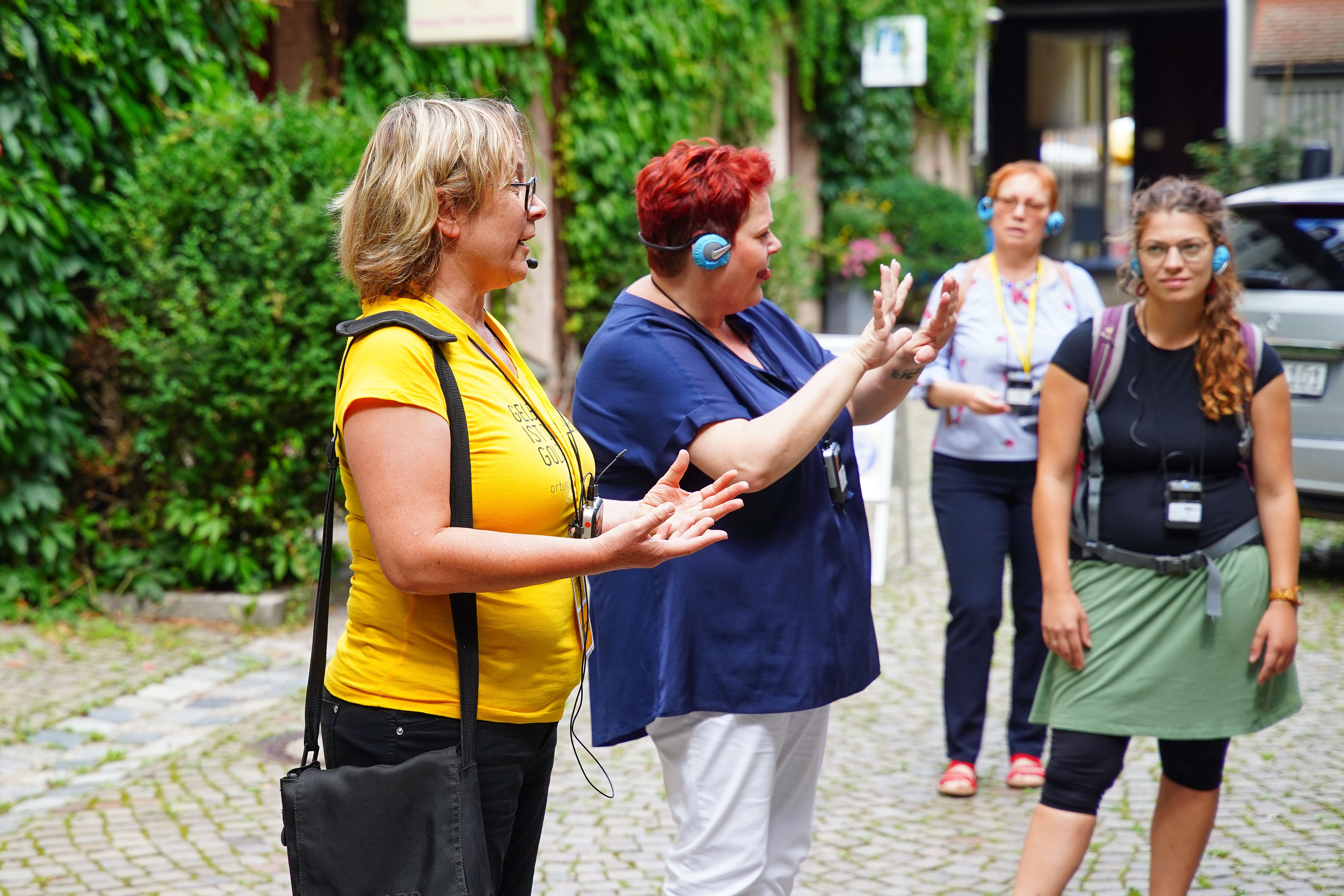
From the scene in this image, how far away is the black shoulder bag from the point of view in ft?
6.63

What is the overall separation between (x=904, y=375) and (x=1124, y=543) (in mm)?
678

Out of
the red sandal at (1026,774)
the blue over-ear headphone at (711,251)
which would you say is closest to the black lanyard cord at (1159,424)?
the blue over-ear headphone at (711,251)

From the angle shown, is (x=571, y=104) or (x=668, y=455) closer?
(x=668, y=455)

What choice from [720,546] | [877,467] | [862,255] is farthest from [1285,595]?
[862,255]

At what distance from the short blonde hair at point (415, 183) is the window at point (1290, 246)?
518cm

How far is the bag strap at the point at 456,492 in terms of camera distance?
1.99 metres

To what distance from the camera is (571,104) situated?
10.2 metres

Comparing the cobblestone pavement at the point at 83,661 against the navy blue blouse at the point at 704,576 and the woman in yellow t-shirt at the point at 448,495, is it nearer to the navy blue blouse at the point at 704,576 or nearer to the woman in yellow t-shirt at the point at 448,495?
the navy blue blouse at the point at 704,576

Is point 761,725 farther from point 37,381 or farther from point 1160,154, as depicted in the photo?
point 1160,154

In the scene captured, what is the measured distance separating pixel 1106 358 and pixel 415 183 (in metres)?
1.73

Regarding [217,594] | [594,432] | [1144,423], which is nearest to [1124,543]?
[1144,423]

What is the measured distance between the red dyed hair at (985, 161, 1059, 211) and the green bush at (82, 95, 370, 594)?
273cm

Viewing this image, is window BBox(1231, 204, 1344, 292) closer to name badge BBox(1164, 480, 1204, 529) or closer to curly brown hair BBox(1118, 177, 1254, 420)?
curly brown hair BBox(1118, 177, 1254, 420)

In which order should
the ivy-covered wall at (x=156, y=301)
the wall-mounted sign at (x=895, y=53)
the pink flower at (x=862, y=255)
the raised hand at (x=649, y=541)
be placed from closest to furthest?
the raised hand at (x=649, y=541) < the ivy-covered wall at (x=156, y=301) < the wall-mounted sign at (x=895, y=53) < the pink flower at (x=862, y=255)
